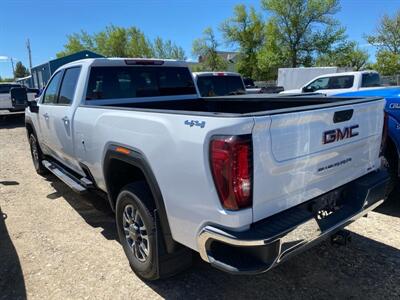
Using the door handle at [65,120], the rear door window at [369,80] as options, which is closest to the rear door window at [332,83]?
the rear door window at [369,80]

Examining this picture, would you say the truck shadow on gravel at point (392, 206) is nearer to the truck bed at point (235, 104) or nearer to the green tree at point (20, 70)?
the truck bed at point (235, 104)

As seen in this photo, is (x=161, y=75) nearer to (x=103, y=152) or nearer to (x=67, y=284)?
(x=103, y=152)

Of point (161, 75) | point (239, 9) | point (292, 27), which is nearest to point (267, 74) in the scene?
point (292, 27)

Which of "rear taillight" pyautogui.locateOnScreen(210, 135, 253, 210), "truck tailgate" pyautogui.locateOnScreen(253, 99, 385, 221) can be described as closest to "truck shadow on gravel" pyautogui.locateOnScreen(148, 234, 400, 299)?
"truck tailgate" pyautogui.locateOnScreen(253, 99, 385, 221)

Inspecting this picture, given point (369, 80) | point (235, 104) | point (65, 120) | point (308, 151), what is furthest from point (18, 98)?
point (369, 80)

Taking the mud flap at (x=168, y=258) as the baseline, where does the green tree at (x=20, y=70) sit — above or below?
above

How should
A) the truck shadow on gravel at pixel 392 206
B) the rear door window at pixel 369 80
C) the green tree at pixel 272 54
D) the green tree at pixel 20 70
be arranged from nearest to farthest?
the truck shadow on gravel at pixel 392 206, the rear door window at pixel 369 80, the green tree at pixel 272 54, the green tree at pixel 20 70

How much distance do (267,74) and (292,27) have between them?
5839mm

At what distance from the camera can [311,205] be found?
2641 millimetres

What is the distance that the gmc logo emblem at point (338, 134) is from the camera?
2632 millimetres

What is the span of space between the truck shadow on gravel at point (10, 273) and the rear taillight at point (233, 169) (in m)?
2.12

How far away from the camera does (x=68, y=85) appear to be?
4730mm

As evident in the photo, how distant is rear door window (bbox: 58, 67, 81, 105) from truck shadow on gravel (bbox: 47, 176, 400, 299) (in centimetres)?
246

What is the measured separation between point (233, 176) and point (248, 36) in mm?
45409
